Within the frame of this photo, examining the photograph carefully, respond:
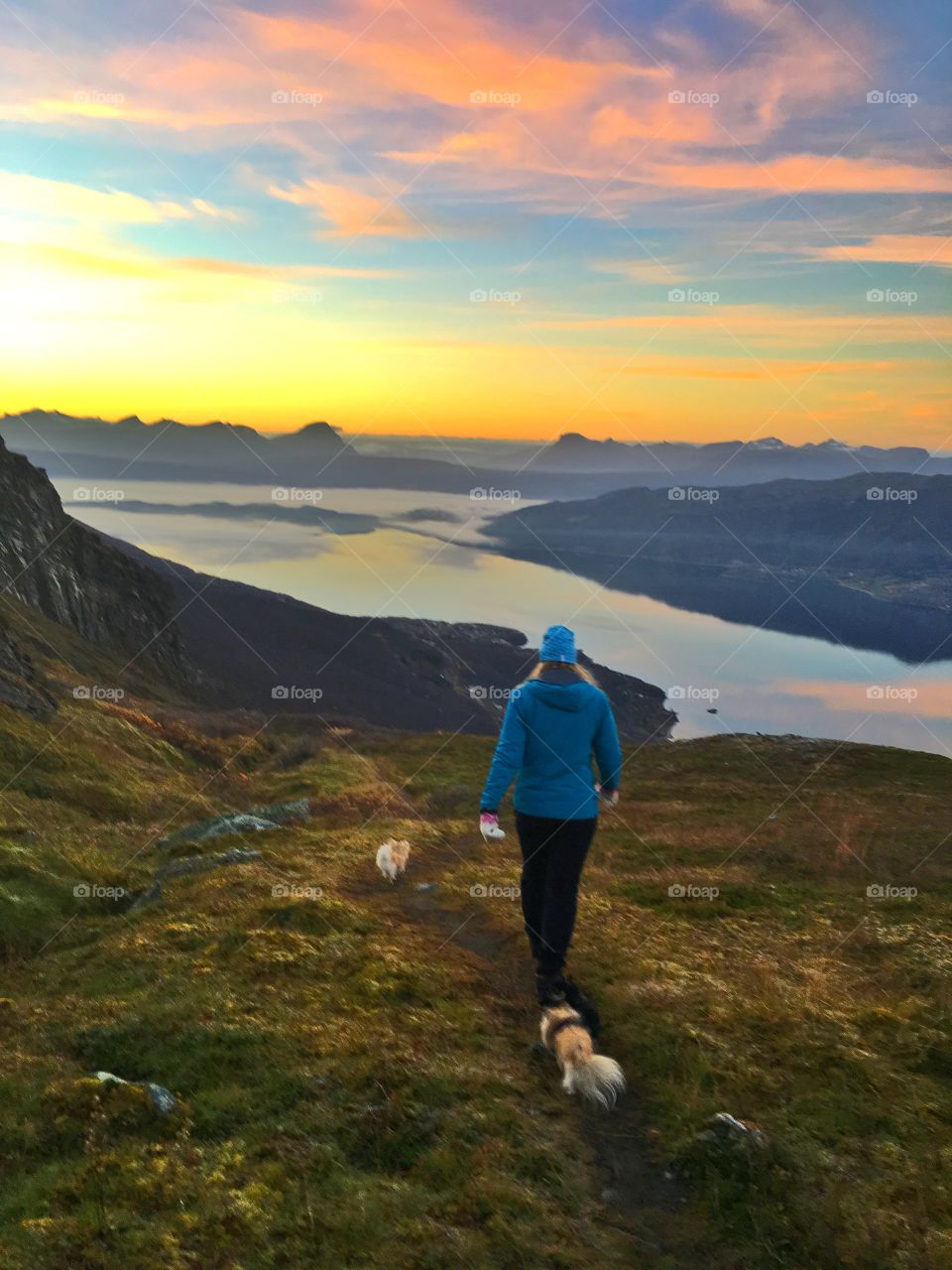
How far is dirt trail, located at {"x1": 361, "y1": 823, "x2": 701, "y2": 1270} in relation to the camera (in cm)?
710

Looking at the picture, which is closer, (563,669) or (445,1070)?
(445,1070)

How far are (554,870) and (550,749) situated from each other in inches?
60.4

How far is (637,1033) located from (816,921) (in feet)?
26.6

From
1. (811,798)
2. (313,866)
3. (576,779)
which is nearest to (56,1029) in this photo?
(576,779)

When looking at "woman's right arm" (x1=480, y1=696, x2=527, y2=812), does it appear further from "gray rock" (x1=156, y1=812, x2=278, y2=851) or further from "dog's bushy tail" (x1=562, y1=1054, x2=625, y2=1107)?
"gray rock" (x1=156, y1=812, x2=278, y2=851)

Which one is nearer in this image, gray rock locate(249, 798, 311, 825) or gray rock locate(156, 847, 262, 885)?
gray rock locate(156, 847, 262, 885)

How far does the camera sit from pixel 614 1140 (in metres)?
8.49

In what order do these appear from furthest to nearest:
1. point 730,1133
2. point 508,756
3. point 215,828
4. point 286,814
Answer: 1. point 286,814
2. point 215,828
3. point 508,756
4. point 730,1133

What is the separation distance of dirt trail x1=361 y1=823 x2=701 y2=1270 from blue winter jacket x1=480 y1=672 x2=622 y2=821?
9.67ft

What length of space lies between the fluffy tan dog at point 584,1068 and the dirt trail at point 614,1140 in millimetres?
143
